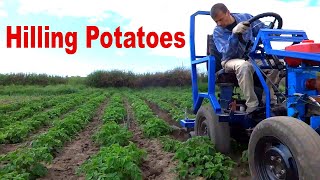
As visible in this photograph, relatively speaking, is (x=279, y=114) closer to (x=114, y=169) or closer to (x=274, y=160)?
(x=274, y=160)

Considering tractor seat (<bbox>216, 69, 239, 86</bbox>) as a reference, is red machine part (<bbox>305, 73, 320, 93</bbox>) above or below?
below

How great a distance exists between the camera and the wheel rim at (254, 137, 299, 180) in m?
3.55

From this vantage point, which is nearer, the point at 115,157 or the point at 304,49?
the point at 304,49

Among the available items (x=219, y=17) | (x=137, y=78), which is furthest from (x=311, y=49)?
(x=137, y=78)

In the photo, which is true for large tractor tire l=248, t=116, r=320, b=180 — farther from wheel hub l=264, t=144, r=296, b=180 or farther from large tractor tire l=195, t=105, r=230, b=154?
large tractor tire l=195, t=105, r=230, b=154

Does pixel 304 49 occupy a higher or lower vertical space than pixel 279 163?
higher

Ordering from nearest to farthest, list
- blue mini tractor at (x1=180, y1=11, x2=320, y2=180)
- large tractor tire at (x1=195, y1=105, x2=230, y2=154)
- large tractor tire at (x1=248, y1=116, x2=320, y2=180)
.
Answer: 1. large tractor tire at (x1=248, y1=116, x2=320, y2=180)
2. blue mini tractor at (x1=180, y1=11, x2=320, y2=180)
3. large tractor tire at (x1=195, y1=105, x2=230, y2=154)

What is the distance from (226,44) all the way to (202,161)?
1.76m

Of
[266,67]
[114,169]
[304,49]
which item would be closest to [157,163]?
[114,169]

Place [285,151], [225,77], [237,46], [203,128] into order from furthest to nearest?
[203,128] < [225,77] < [237,46] < [285,151]

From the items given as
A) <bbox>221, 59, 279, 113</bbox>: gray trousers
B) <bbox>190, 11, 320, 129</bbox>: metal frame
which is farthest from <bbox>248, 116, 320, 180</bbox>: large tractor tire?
<bbox>221, 59, 279, 113</bbox>: gray trousers

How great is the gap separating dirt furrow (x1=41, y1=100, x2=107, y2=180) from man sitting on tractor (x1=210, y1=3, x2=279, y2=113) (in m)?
2.66

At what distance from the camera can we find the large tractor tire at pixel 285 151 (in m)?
3.24

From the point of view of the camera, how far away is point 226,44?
18.8 feet
